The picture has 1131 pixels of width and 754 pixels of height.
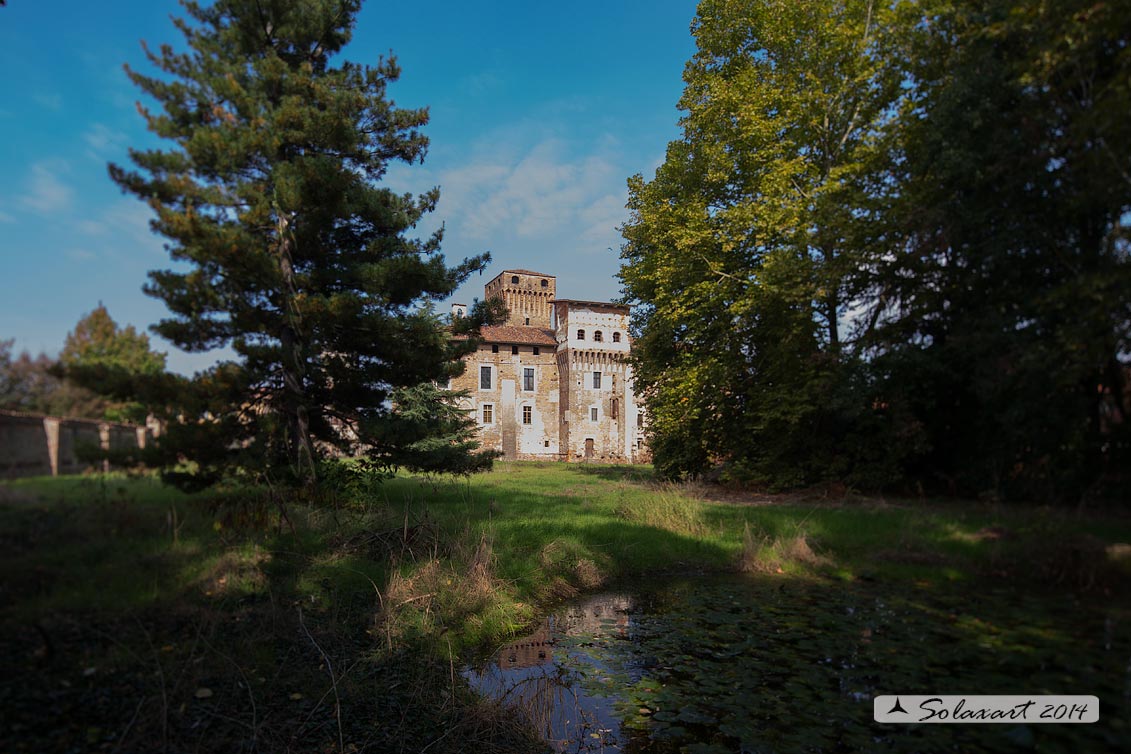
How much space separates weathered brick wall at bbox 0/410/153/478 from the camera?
1.68 m

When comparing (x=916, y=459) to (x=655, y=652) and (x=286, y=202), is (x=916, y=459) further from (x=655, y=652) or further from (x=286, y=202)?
(x=286, y=202)

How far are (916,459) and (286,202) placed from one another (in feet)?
16.7

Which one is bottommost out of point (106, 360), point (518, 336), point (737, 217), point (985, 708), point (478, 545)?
point (478, 545)

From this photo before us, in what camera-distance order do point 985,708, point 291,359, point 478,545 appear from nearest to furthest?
point 985,708 < point 291,359 < point 478,545

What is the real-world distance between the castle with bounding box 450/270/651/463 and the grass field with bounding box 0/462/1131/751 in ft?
118

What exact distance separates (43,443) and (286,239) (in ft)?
12.1

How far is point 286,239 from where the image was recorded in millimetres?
5098

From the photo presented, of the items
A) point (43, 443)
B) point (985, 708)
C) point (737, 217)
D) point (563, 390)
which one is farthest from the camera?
point (563, 390)

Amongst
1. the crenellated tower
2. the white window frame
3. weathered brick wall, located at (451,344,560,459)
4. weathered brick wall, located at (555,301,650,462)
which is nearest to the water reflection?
weathered brick wall, located at (555,301,650,462)

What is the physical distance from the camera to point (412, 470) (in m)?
10.2

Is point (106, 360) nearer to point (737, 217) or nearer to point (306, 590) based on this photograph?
point (306, 590)

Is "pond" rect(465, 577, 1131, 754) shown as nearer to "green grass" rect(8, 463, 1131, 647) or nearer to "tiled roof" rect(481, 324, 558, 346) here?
"green grass" rect(8, 463, 1131, 647)

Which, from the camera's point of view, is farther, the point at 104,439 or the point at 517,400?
the point at 517,400

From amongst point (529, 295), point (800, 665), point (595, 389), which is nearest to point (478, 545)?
point (800, 665)
